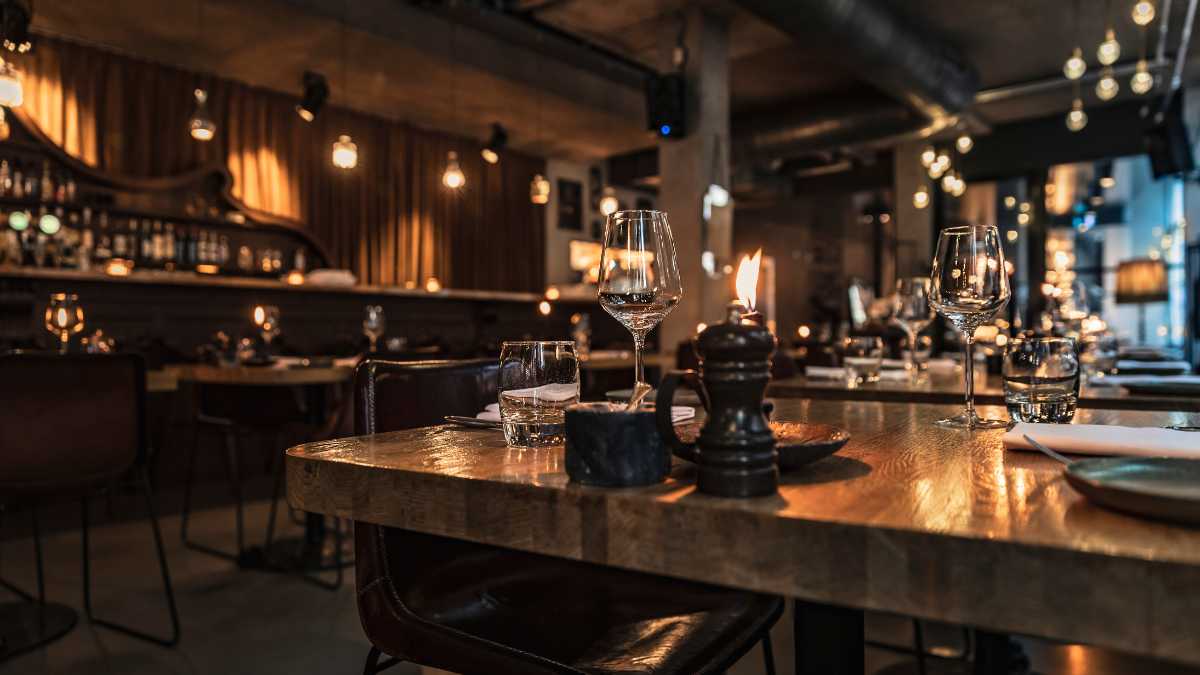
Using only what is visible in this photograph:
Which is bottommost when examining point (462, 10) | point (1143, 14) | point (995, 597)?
point (995, 597)

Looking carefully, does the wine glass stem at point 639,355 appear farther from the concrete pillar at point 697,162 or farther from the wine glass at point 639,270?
the concrete pillar at point 697,162

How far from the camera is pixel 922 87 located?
654cm

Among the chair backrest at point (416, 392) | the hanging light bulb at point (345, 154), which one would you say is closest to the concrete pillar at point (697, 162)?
the hanging light bulb at point (345, 154)

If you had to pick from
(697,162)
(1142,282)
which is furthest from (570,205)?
(1142,282)

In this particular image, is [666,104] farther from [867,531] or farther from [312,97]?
[867,531]

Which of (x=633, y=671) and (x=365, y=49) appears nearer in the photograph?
(x=633, y=671)

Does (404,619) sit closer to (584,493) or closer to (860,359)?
(584,493)

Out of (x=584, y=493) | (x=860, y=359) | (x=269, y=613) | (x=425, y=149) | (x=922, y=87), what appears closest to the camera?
(x=584, y=493)

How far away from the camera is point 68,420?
7.32 feet

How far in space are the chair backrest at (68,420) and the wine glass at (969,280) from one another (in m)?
2.21

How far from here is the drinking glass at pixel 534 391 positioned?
3.05ft

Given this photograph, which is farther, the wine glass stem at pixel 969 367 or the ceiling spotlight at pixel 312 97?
the ceiling spotlight at pixel 312 97

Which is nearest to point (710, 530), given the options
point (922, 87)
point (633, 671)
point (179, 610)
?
point (633, 671)

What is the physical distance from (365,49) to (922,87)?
4.48 meters
